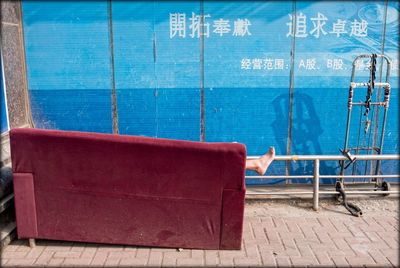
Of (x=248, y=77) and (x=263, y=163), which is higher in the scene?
(x=248, y=77)

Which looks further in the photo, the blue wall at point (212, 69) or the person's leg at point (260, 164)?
the blue wall at point (212, 69)

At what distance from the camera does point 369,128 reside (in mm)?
5145

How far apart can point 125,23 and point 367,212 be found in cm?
402

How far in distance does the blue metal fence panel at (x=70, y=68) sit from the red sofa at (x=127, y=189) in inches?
66.9

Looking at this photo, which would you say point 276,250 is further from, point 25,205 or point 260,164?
point 25,205

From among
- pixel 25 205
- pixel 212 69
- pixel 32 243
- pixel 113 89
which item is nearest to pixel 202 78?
pixel 212 69

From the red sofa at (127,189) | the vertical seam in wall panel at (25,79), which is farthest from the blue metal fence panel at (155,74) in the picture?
the red sofa at (127,189)

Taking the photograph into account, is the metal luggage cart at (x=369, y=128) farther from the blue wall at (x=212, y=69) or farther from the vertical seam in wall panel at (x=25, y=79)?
the vertical seam in wall panel at (x=25, y=79)

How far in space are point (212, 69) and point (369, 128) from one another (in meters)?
2.45

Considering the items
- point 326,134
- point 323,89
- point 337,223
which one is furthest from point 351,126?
point 337,223

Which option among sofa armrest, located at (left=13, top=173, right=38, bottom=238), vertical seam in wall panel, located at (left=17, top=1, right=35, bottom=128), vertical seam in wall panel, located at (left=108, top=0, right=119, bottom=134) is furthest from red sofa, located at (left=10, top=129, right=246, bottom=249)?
vertical seam in wall panel, located at (left=17, top=1, right=35, bottom=128)

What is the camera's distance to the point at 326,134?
515 centimetres

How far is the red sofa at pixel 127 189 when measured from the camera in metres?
3.35

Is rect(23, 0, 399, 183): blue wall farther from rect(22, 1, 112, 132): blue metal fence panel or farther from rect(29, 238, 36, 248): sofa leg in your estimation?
rect(29, 238, 36, 248): sofa leg
